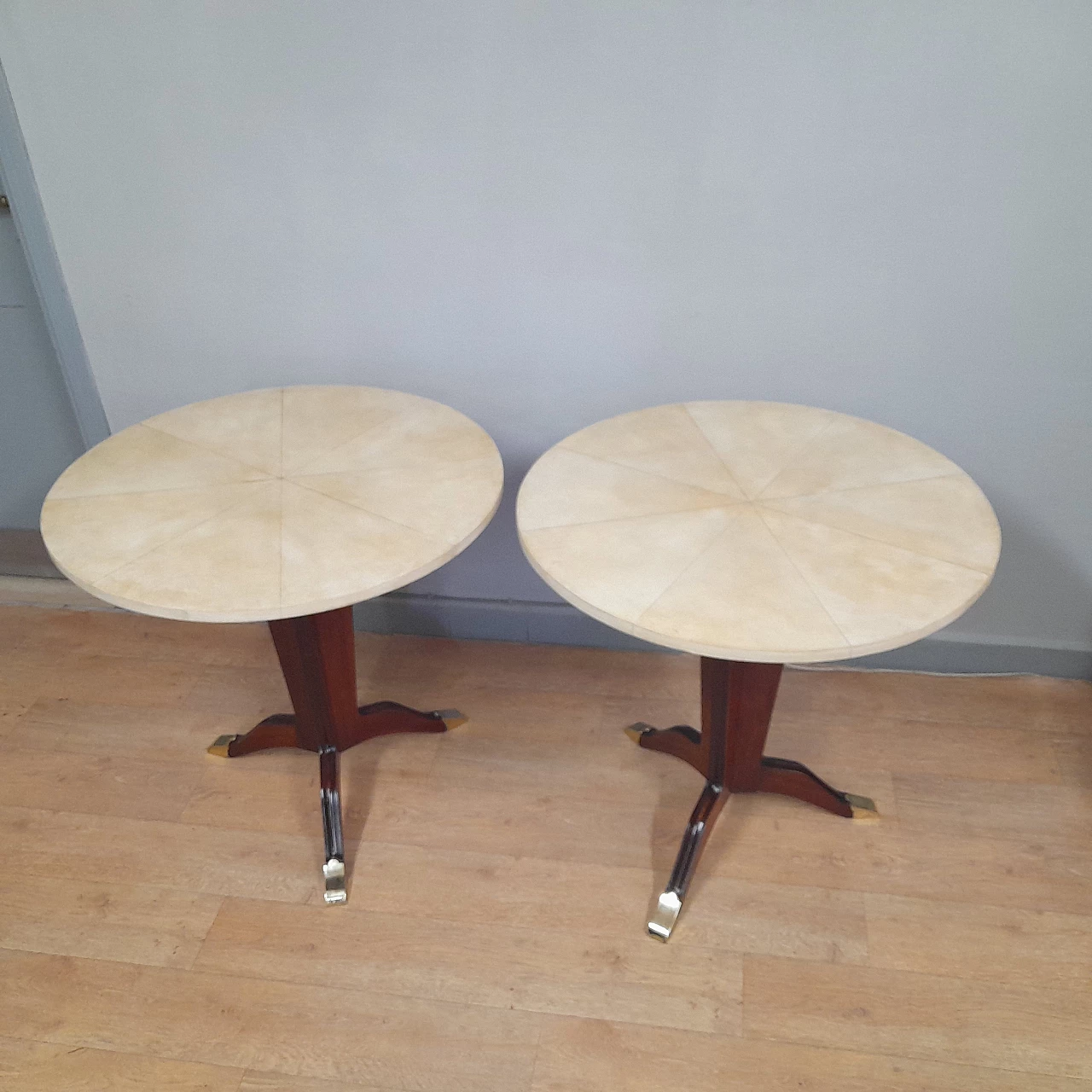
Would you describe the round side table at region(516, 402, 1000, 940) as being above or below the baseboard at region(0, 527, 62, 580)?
above

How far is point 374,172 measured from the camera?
6.29 ft

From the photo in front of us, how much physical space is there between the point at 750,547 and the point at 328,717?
39.2 inches

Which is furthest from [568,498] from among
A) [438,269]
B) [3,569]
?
[3,569]

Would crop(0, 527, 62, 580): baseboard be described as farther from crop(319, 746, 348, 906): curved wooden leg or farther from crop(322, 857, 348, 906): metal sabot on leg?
crop(322, 857, 348, 906): metal sabot on leg

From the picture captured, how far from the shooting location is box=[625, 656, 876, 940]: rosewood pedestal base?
5.57 feet

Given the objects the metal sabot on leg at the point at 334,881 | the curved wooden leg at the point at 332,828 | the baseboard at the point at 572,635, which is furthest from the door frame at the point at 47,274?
the metal sabot on leg at the point at 334,881

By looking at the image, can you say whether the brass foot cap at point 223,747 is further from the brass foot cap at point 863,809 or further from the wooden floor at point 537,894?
the brass foot cap at point 863,809

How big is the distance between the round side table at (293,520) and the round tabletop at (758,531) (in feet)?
0.65

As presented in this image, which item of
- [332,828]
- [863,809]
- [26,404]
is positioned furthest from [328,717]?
[26,404]

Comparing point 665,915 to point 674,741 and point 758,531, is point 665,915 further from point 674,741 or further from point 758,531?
A: point 758,531

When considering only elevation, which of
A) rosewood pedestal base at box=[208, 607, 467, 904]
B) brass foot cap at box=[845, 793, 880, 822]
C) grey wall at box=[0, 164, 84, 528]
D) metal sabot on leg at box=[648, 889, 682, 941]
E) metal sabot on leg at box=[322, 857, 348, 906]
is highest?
grey wall at box=[0, 164, 84, 528]

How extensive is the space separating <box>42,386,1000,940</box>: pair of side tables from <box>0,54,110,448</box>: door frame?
1.75 ft

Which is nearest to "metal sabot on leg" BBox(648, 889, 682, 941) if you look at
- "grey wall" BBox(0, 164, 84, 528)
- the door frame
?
the door frame

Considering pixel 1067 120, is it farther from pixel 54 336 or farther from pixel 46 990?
pixel 46 990
